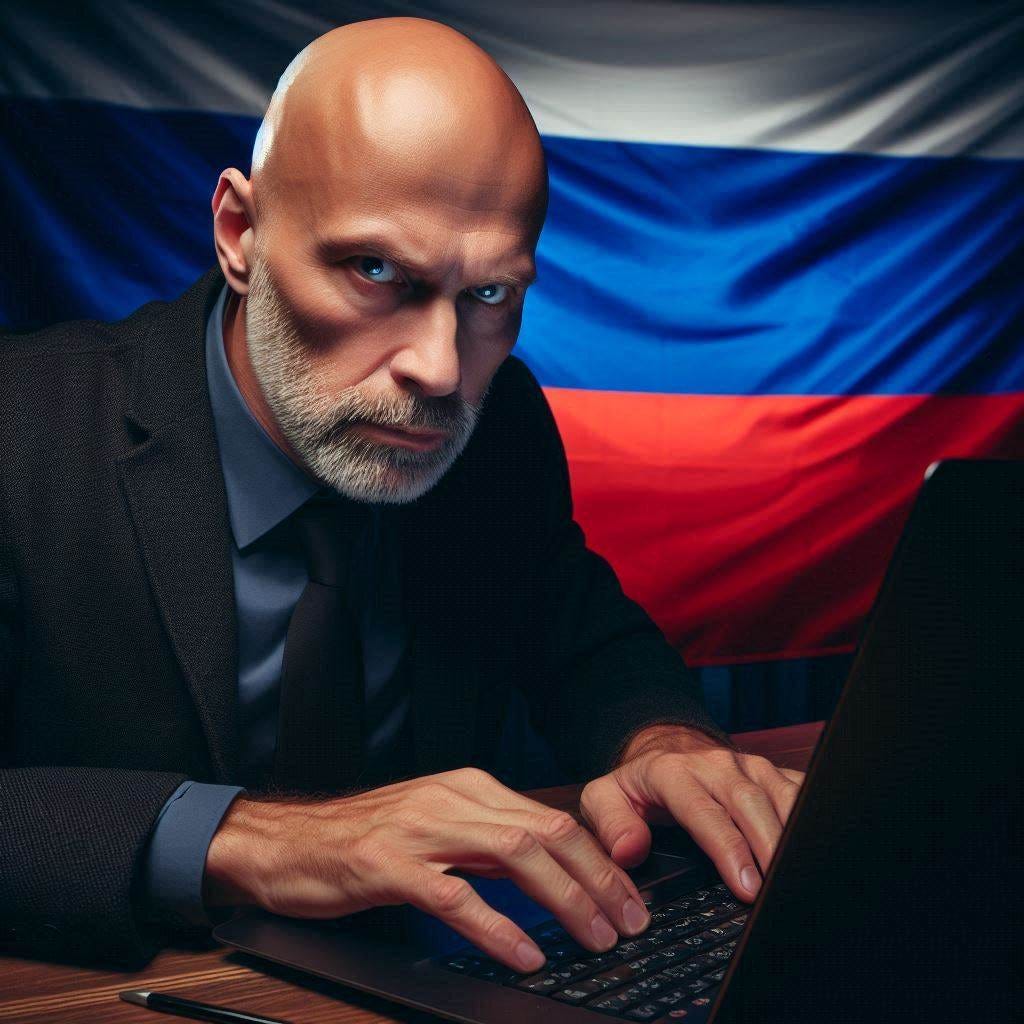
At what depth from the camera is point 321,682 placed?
1.08 m

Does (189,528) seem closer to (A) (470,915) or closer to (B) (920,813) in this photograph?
(A) (470,915)

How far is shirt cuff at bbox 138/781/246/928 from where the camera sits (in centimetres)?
72

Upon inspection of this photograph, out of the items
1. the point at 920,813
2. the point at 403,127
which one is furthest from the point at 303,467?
the point at 920,813

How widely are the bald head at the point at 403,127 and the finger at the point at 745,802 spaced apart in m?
0.54

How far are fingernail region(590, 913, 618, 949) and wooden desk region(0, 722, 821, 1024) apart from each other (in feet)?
0.34

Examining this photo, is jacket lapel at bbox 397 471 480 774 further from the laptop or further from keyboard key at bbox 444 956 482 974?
the laptop

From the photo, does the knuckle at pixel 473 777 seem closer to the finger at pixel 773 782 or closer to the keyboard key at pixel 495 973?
the keyboard key at pixel 495 973

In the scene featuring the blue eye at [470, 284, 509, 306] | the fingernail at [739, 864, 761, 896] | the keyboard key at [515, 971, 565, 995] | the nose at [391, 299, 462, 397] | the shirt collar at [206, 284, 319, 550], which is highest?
the blue eye at [470, 284, 509, 306]

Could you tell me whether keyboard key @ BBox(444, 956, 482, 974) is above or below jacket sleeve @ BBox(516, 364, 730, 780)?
below

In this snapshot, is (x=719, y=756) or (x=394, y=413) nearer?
(x=719, y=756)

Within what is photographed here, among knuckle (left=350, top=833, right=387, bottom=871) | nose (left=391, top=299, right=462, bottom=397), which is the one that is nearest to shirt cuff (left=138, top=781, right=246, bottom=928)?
knuckle (left=350, top=833, right=387, bottom=871)

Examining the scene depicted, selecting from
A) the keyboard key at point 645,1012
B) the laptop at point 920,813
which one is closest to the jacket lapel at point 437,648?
the keyboard key at point 645,1012

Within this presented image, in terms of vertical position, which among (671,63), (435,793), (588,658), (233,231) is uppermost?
(671,63)

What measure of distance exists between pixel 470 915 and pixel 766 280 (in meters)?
1.59
